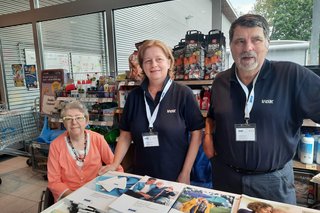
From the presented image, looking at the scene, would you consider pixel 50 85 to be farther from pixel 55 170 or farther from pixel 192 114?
pixel 192 114

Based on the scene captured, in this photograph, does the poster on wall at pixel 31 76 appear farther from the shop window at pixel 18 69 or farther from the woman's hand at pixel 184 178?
the woman's hand at pixel 184 178

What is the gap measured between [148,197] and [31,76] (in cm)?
481

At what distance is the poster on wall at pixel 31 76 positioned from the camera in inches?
189

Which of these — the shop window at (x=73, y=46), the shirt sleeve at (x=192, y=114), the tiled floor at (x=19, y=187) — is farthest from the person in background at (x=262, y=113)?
the shop window at (x=73, y=46)

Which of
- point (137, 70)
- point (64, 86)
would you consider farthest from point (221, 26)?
point (64, 86)

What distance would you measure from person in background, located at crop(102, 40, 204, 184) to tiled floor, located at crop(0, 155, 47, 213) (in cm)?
211

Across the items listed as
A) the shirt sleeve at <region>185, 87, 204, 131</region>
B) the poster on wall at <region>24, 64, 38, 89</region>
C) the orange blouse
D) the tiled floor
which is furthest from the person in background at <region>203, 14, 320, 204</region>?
the poster on wall at <region>24, 64, 38, 89</region>

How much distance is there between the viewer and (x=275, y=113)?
1.30m

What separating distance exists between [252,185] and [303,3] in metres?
2.49

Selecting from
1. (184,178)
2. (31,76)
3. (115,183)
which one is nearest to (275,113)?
(184,178)

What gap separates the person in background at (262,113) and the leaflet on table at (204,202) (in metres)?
0.35

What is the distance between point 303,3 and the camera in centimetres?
270

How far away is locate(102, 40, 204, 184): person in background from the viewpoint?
160cm

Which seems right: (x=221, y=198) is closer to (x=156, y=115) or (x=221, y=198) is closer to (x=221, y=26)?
(x=156, y=115)
